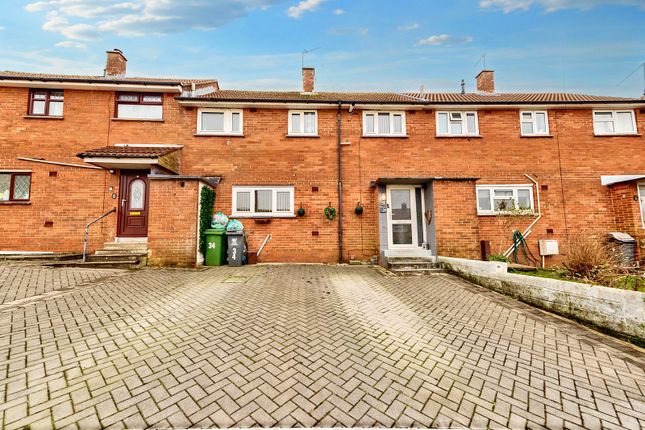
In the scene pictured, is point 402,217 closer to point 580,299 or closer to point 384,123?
point 384,123

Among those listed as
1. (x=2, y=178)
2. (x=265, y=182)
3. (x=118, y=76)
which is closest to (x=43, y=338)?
(x=265, y=182)

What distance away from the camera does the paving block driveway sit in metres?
1.99

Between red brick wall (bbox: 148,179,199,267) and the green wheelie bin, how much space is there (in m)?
0.48

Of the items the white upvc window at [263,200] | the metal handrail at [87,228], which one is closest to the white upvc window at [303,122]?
the white upvc window at [263,200]

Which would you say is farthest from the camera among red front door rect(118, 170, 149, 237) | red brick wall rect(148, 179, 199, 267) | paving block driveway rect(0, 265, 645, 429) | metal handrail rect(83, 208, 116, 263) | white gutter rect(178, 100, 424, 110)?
white gutter rect(178, 100, 424, 110)

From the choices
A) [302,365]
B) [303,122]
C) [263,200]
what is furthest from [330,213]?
[302,365]

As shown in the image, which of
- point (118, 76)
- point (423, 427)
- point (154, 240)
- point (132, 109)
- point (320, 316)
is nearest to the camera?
point (423, 427)

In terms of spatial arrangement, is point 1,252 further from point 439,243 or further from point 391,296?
point 439,243

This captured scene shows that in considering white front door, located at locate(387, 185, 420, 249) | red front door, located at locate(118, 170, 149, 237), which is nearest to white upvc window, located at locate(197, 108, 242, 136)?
red front door, located at locate(118, 170, 149, 237)

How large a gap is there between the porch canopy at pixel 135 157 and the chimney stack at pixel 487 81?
1506 centimetres

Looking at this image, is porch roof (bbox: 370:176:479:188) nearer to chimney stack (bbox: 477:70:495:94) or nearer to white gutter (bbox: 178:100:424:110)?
white gutter (bbox: 178:100:424:110)

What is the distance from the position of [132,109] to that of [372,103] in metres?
9.26

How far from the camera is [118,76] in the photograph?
38.0 feet

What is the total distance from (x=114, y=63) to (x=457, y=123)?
48.9ft
